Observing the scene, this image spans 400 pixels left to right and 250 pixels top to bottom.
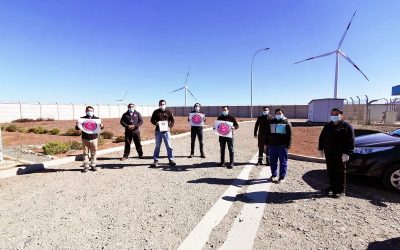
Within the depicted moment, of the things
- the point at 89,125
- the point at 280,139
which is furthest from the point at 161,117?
the point at 280,139

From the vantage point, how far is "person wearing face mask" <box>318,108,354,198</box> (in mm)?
5320

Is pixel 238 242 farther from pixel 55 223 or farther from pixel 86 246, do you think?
pixel 55 223

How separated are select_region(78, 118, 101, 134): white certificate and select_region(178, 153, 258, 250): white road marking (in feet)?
→ 13.7

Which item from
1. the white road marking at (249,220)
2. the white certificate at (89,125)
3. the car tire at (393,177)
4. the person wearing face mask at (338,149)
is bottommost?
the white road marking at (249,220)

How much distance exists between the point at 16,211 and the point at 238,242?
3.81 metres

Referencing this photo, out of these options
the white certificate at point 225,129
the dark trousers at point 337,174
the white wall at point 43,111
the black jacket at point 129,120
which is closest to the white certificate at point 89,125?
the black jacket at point 129,120

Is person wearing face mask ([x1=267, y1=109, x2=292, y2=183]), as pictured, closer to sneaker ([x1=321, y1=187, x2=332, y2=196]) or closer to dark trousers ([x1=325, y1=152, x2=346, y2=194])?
sneaker ([x1=321, y1=187, x2=332, y2=196])

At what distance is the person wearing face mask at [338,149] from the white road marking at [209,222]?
1.96 meters

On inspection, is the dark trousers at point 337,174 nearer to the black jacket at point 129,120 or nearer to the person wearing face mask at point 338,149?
the person wearing face mask at point 338,149

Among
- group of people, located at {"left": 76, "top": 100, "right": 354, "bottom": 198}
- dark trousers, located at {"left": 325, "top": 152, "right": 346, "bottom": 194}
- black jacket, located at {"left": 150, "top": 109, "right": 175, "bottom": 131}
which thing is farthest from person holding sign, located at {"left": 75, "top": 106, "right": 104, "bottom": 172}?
dark trousers, located at {"left": 325, "top": 152, "right": 346, "bottom": 194}

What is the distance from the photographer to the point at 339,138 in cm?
542

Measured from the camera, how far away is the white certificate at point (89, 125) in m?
7.48

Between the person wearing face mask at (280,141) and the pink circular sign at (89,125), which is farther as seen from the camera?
the pink circular sign at (89,125)

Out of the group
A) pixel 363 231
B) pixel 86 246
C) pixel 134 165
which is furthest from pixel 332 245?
pixel 134 165
